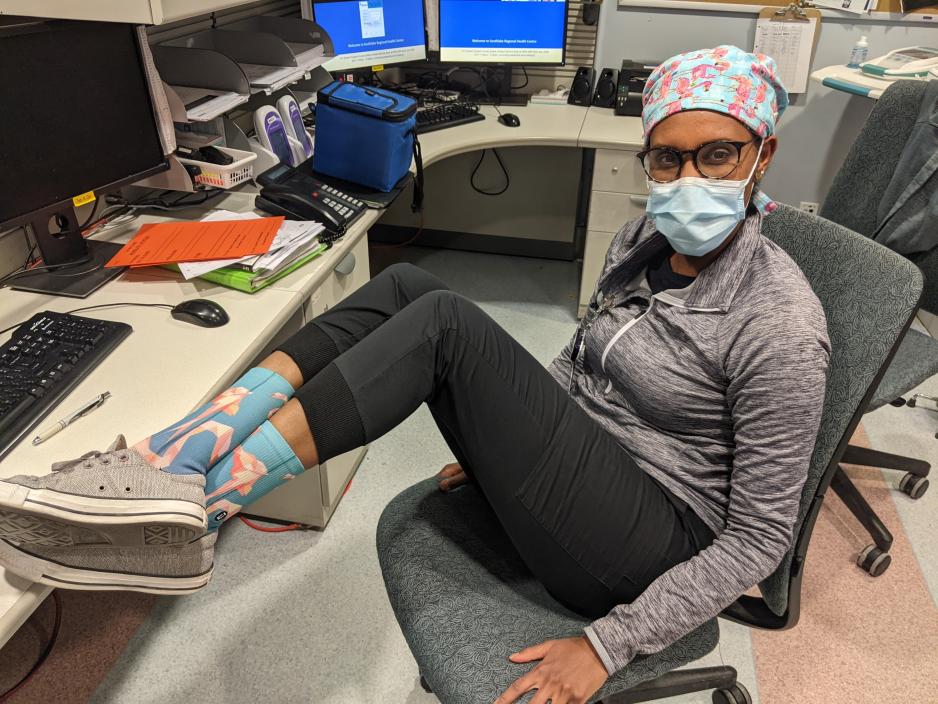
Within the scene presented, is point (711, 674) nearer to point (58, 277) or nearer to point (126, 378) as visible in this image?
point (126, 378)

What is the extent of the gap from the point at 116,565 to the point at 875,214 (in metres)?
1.92

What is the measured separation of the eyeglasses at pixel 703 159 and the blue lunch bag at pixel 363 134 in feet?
2.91

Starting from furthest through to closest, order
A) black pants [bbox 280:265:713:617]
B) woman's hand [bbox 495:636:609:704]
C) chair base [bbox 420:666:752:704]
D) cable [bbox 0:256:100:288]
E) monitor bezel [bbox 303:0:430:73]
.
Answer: monitor bezel [bbox 303:0:430:73] < cable [bbox 0:256:100:288] < chair base [bbox 420:666:752:704] < black pants [bbox 280:265:713:617] < woman's hand [bbox 495:636:609:704]

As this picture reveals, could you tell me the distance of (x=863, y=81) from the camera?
2.37 metres

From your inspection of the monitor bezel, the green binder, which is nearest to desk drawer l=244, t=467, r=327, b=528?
the green binder

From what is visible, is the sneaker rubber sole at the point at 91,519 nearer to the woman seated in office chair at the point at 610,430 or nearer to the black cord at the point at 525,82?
the woman seated in office chair at the point at 610,430

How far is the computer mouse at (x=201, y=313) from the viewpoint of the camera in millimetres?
1229

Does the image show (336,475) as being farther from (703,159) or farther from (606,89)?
(606,89)

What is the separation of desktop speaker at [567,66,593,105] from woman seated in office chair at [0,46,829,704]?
174cm

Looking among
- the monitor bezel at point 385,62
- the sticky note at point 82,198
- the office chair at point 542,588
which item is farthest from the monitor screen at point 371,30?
the office chair at point 542,588

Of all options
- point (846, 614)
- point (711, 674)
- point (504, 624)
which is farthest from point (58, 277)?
point (846, 614)

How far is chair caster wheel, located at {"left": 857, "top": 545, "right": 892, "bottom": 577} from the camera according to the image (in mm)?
1701

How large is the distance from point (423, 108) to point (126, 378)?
182 centimetres

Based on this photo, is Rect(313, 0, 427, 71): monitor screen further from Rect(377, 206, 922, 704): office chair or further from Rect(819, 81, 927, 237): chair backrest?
Rect(377, 206, 922, 704): office chair
